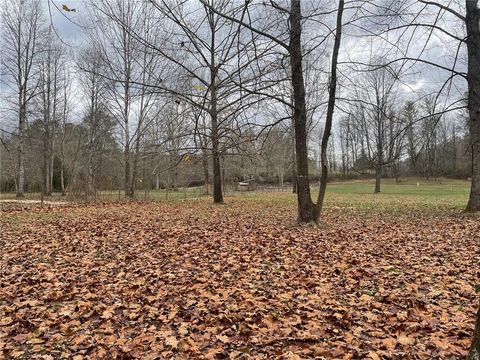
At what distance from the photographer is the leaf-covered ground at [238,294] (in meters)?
3.44

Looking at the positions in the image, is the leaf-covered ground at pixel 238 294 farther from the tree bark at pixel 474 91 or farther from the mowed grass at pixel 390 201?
the mowed grass at pixel 390 201

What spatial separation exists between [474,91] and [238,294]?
8116 mm

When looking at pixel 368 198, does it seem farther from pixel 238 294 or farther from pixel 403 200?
pixel 238 294

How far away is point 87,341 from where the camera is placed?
143 inches

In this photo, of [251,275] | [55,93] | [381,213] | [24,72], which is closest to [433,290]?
[251,275]

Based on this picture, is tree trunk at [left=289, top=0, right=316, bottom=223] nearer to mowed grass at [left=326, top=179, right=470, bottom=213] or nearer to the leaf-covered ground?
the leaf-covered ground

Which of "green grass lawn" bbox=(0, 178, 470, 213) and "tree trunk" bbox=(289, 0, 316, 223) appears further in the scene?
"green grass lawn" bbox=(0, 178, 470, 213)

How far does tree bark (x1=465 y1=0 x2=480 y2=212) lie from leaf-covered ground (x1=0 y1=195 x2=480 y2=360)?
3.38 metres

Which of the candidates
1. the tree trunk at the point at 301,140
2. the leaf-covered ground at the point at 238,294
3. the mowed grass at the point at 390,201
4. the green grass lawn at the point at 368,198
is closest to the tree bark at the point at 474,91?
the mowed grass at the point at 390,201

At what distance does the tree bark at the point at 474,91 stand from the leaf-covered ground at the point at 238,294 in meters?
3.38

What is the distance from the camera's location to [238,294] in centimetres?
469

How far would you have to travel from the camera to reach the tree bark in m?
9.37

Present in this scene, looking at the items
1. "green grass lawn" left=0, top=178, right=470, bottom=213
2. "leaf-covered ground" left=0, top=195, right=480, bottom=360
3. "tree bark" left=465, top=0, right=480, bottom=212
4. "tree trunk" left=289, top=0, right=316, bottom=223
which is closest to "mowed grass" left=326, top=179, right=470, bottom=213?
"green grass lawn" left=0, top=178, right=470, bottom=213

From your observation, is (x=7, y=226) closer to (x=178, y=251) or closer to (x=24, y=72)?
(x=178, y=251)
